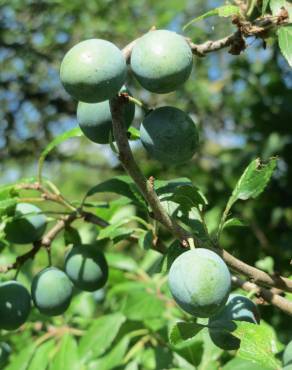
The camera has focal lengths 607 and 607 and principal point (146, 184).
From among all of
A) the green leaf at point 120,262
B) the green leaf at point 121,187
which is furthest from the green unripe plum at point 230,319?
the green leaf at point 120,262

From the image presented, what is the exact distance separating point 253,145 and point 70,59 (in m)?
2.39

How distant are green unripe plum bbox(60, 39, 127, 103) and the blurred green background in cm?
194

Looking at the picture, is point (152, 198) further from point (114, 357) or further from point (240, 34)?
point (114, 357)

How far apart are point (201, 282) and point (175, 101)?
3766mm

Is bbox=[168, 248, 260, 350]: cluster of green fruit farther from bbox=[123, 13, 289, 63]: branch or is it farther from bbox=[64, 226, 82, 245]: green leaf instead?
bbox=[64, 226, 82, 245]: green leaf

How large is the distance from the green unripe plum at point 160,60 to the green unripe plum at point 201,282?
11.8 inches

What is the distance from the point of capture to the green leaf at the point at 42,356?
6.21 feet

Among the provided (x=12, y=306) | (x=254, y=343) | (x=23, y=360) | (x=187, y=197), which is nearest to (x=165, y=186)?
(x=187, y=197)

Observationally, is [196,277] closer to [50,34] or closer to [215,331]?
[215,331]

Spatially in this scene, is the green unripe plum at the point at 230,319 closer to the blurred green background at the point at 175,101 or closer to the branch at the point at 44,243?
the branch at the point at 44,243

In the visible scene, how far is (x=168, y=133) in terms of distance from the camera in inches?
42.4

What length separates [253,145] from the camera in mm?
3256

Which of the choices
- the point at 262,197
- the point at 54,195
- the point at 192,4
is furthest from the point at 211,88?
the point at 54,195

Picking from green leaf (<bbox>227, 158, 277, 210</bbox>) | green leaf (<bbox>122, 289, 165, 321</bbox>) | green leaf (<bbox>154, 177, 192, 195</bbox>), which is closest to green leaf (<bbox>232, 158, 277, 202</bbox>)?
green leaf (<bbox>227, 158, 277, 210</bbox>)
